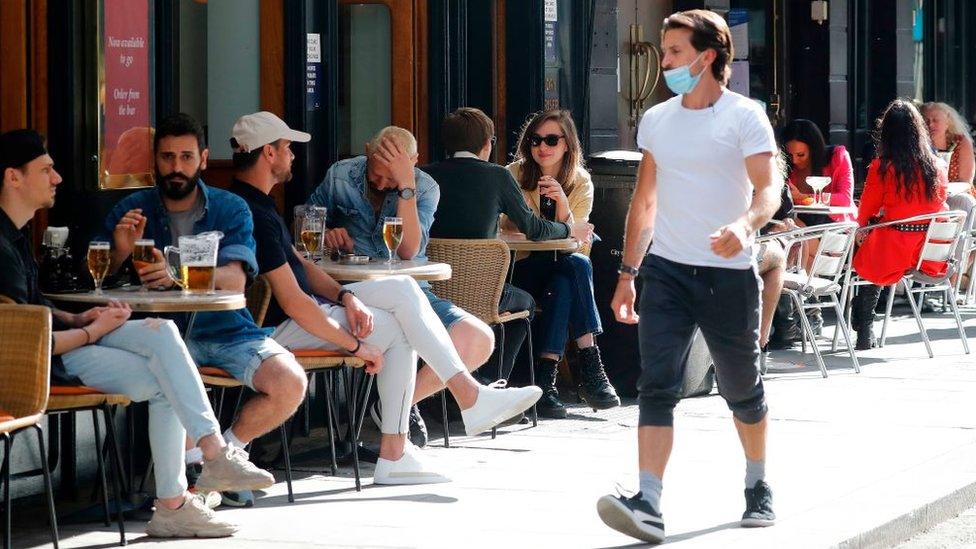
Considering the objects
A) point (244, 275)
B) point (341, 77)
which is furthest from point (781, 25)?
point (244, 275)

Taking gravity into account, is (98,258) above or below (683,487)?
above

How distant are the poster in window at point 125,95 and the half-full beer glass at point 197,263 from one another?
1.20m

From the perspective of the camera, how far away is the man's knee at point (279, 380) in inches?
263

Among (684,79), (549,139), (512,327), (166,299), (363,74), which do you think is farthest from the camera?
(363,74)

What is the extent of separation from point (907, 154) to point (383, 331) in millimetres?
5841

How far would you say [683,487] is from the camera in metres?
7.12

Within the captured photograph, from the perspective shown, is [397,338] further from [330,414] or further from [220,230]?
[220,230]

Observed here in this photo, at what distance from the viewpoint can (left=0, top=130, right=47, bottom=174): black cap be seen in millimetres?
6223

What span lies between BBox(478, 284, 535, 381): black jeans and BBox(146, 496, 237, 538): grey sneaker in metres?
2.85

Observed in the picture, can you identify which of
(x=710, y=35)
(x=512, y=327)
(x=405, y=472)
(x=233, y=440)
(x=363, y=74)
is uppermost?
(x=363, y=74)

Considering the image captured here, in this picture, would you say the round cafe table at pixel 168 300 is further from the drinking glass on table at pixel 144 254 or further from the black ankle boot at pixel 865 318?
the black ankle boot at pixel 865 318

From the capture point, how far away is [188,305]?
6.16 metres

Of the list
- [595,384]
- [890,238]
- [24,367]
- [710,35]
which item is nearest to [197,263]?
[24,367]

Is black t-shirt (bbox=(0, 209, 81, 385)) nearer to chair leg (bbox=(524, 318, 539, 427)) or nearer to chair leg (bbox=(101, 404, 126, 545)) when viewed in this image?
chair leg (bbox=(101, 404, 126, 545))
